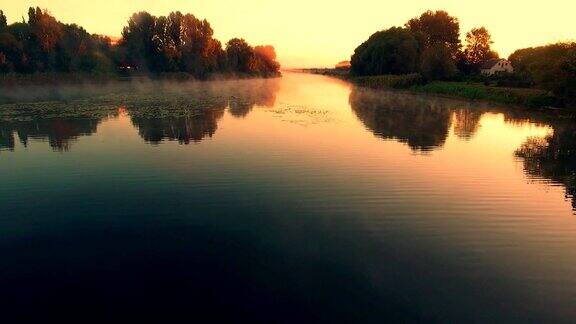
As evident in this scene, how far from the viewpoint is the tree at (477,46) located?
134000mm

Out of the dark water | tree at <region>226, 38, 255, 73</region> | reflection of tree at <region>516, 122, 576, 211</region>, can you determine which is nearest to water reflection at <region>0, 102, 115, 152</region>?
the dark water

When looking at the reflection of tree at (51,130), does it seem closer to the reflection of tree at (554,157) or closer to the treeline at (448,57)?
the reflection of tree at (554,157)

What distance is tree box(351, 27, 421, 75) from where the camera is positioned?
123 m

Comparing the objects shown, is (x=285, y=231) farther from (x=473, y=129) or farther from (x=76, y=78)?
(x=76, y=78)

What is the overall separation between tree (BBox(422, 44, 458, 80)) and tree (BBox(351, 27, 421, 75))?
91.8ft

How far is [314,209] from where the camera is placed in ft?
52.5

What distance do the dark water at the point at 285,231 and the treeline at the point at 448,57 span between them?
27.5 meters

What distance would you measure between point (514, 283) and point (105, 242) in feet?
42.8

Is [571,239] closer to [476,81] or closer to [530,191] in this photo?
[530,191]

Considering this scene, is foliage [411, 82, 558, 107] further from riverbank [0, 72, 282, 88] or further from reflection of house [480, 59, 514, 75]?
riverbank [0, 72, 282, 88]

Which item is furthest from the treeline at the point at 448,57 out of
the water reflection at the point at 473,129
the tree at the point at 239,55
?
the tree at the point at 239,55

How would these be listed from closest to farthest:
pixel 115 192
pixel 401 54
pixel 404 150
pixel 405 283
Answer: pixel 405 283 → pixel 115 192 → pixel 404 150 → pixel 401 54

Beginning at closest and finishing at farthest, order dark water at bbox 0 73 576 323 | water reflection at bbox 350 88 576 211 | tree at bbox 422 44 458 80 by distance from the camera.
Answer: dark water at bbox 0 73 576 323 < water reflection at bbox 350 88 576 211 < tree at bbox 422 44 458 80

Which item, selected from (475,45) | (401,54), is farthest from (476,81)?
(475,45)
